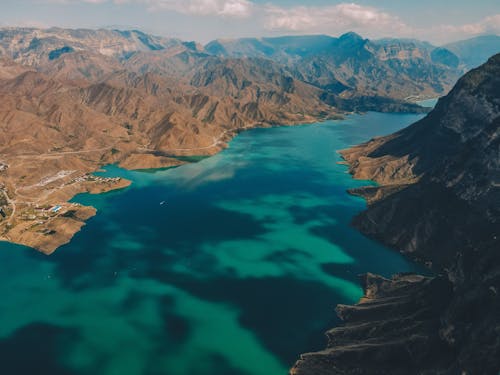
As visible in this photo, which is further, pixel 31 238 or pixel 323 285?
pixel 31 238

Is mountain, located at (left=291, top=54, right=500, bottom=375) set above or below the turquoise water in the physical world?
above

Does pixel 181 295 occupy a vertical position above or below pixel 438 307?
below

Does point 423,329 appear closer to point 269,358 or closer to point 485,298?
point 485,298

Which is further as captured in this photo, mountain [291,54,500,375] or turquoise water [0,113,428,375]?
turquoise water [0,113,428,375]

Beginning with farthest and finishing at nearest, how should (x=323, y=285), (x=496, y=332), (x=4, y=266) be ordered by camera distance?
1. (x=4, y=266)
2. (x=323, y=285)
3. (x=496, y=332)

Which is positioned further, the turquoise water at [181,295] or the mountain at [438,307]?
the turquoise water at [181,295]

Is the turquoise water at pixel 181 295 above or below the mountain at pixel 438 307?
below

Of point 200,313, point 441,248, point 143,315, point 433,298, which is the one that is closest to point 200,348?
point 200,313

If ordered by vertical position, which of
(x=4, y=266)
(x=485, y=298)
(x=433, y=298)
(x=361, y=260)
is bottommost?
(x=4, y=266)
